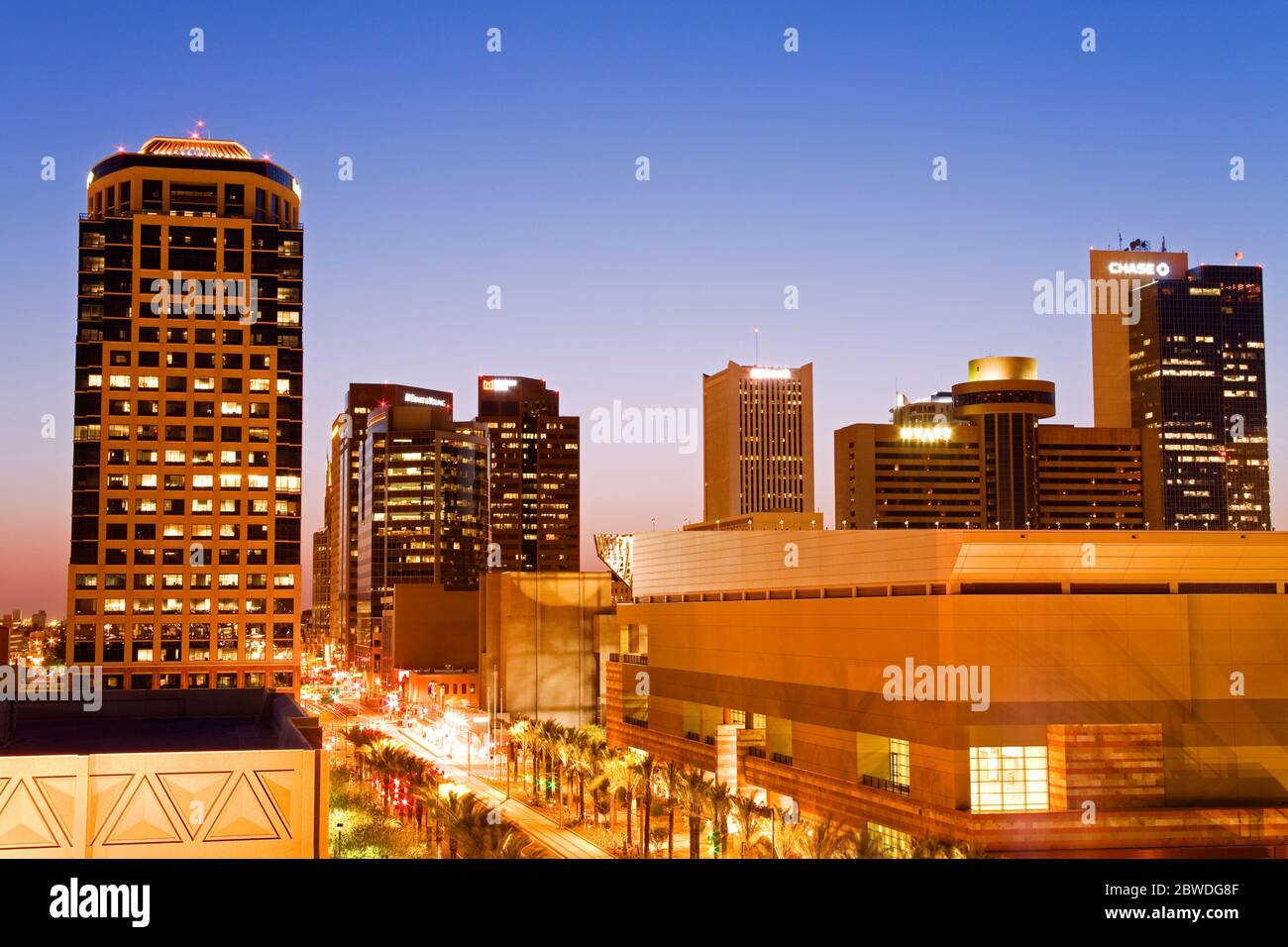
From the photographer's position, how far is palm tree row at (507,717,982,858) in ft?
134

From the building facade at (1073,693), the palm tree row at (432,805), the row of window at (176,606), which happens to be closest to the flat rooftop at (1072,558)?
the building facade at (1073,693)

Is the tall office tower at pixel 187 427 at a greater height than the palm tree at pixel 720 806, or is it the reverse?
the tall office tower at pixel 187 427

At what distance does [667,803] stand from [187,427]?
6374 centimetres

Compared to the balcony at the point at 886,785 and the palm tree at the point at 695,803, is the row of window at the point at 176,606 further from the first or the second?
the balcony at the point at 886,785

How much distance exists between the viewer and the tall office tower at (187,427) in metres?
100

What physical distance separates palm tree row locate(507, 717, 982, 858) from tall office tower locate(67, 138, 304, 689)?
2697 cm

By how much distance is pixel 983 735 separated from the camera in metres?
45.7

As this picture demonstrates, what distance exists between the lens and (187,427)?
339ft

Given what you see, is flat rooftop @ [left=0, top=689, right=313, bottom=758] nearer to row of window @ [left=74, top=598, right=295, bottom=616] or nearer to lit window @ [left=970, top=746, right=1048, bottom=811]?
lit window @ [left=970, top=746, right=1048, bottom=811]

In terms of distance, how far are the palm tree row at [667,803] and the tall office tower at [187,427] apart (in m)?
27.0

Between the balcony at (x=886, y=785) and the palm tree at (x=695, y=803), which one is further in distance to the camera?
the balcony at (x=886, y=785)

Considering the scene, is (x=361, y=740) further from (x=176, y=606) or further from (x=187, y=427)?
(x=187, y=427)

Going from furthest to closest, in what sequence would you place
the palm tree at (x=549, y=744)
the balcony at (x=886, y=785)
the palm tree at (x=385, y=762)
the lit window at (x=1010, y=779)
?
the palm tree at (x=549, y=744)
the palm tree at (x=385, y=762)
the balcony at (x=886, y=785)
the lit window at (x=1010, y=779)

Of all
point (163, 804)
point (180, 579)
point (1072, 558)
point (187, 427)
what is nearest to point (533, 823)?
point (1072, 558)
